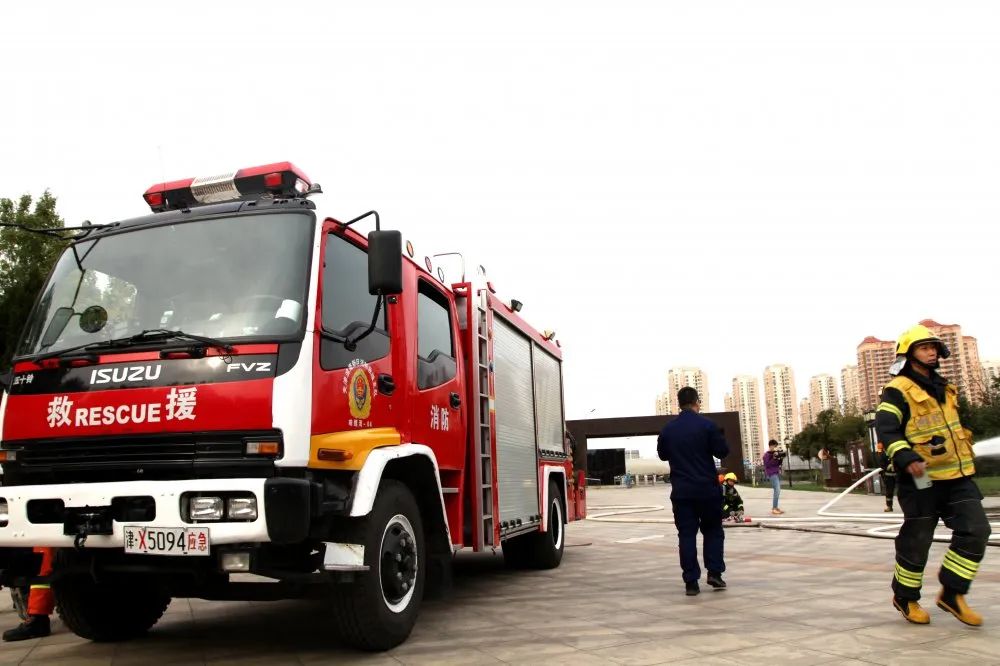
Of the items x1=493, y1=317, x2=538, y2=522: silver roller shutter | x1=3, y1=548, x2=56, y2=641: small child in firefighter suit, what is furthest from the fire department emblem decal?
x1=3, y1=548, x2=56, y2=641: small child in firefighter suit

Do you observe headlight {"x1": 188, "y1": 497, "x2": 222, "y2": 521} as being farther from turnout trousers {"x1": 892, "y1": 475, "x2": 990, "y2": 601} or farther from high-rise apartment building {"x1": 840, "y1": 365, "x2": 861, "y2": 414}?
high-rise apartment building {"x1": 840, "y1": 365, "x2": 861, "y2": 414}

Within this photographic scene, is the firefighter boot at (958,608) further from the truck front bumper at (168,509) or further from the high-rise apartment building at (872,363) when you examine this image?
the high-rise apartment building at (872,363)

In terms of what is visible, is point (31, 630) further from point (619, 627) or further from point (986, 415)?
point (986, 415)

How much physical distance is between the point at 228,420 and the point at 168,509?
508mm

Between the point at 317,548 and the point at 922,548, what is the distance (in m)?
3.73

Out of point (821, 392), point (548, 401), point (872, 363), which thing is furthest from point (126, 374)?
point (821, 392)

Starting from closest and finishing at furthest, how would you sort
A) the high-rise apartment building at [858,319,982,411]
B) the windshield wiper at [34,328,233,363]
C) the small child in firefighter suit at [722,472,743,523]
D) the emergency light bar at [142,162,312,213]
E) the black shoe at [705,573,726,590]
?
the windshield wiper at [34,328,233,363], the emergency light bar at [142,162,312,213], the black shoe at [705,573,726,590], the small child in firefighter suit at [722,472,743,523], the high-rise apartment building at [858,319,982,411]

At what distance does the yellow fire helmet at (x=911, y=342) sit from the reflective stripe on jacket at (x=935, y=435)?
105 mm

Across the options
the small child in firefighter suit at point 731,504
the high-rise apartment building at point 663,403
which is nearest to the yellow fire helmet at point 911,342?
the small child in firefighter suit at point 731,504

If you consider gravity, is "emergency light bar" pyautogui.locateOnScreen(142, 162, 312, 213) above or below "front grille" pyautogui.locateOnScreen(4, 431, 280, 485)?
above

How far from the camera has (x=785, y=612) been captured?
221 inches

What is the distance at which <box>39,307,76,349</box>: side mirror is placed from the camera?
4.59 metres

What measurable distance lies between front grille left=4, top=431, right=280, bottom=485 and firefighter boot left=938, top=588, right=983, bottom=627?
4166 millimetres

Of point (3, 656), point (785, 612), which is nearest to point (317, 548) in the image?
point (3, 656)
